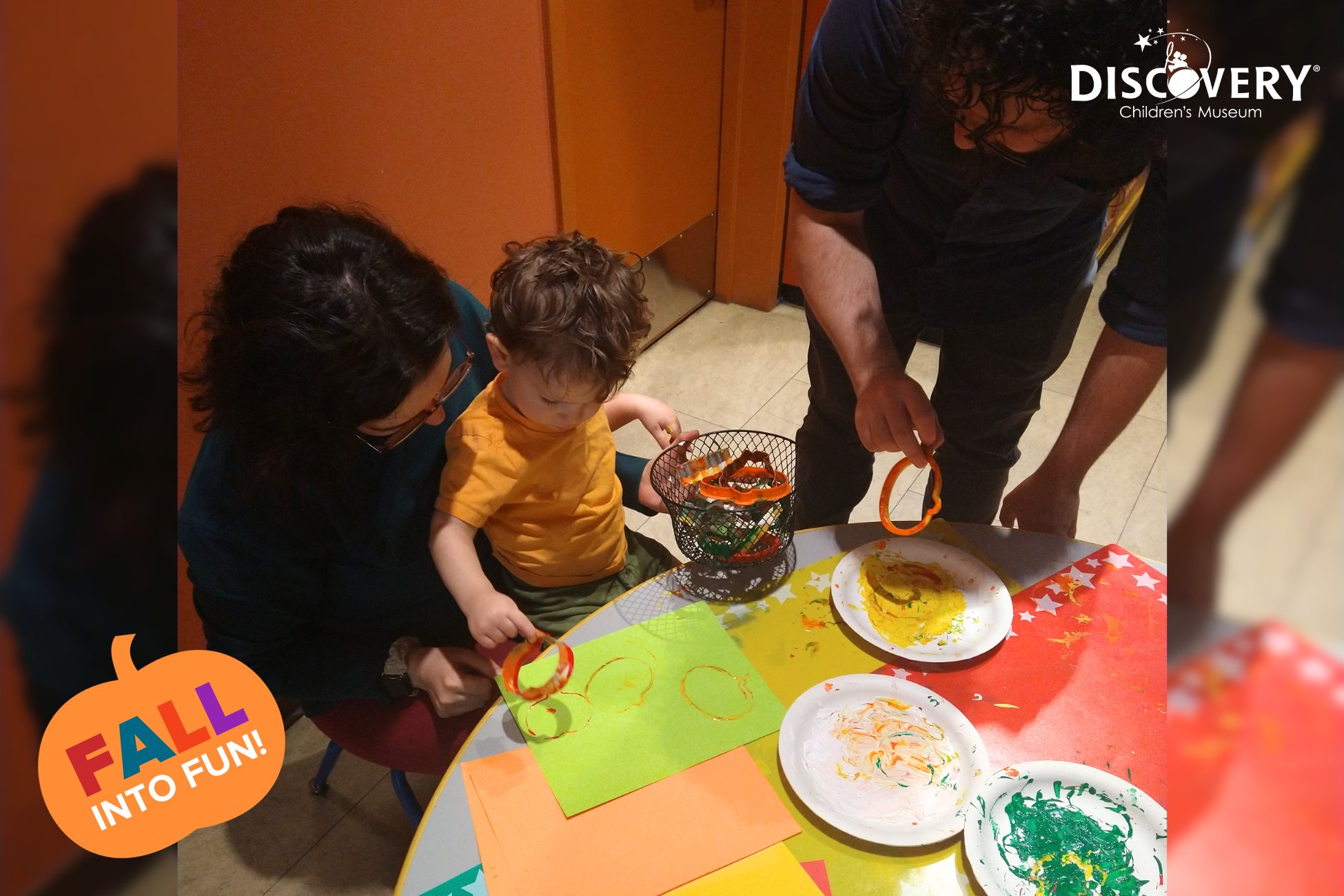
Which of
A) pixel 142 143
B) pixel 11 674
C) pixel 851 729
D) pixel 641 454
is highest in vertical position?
pixel 142 143

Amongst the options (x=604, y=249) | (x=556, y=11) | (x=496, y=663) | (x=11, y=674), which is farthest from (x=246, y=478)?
(x=556, y=11)

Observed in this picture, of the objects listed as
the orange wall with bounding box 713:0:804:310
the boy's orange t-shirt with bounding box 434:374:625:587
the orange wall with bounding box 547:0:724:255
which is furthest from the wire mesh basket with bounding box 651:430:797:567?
the orange wall with bounding box 713:0:804:310

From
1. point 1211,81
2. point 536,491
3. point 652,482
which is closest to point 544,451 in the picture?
point 536,491

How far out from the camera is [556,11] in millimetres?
1932

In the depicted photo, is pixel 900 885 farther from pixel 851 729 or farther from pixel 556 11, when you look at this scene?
pixel 556 11

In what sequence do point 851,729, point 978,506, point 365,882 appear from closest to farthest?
point 851,729
point 365,882
point 978,506

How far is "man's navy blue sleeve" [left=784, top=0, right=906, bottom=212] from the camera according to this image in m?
1.05

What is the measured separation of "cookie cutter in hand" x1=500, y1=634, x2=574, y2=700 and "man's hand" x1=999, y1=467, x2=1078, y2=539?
65 cm

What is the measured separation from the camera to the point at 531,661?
96cm

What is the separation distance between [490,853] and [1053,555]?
763mm

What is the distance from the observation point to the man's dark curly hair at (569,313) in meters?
1.01

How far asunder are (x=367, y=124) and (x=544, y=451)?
0.89m

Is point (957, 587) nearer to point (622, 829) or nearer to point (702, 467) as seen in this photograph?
point (702, 467)

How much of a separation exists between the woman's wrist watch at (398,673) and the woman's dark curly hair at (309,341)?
30 cm
